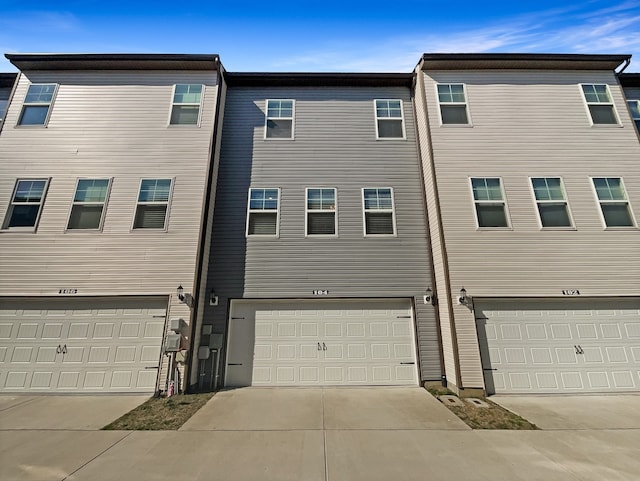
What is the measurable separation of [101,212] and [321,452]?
27.5 ft

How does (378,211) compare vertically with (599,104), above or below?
below

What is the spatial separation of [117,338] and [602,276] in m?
13.0

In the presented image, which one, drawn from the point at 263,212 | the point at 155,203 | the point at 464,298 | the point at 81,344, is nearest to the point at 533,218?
the point at 464,298

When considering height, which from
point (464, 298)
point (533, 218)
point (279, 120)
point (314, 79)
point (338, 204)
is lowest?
point (464, 298)

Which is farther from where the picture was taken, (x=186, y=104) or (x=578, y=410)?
(x=186, y=104)

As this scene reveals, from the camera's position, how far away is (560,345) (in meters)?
6.96

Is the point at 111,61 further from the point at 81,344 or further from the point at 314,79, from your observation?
the point at 81,344

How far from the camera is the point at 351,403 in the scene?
6043 mm

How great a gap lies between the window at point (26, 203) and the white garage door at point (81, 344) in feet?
7.31

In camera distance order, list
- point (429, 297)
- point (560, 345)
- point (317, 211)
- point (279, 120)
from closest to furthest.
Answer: point (560, 345), point (429, 297), point (317, 211), point (279, 120)

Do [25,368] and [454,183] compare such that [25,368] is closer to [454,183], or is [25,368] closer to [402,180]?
[402,180]

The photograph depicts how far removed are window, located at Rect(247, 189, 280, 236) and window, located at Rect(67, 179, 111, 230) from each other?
13.7 ft

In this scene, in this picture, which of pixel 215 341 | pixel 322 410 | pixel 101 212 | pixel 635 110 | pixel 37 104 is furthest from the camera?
pixel 635 110

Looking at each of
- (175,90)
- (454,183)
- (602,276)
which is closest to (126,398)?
(175,90)
